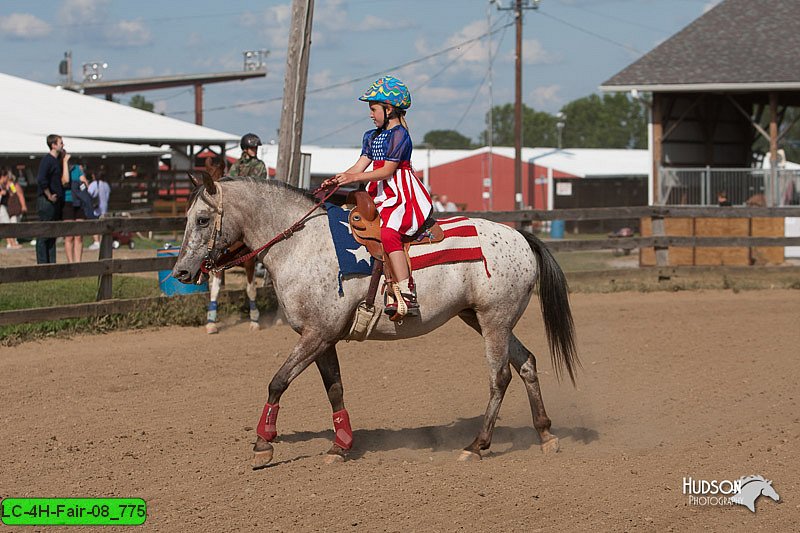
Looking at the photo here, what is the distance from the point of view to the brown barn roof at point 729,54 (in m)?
21.4

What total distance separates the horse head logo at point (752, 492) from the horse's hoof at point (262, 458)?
2678mm

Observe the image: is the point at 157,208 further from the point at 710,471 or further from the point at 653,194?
the point at 710,471

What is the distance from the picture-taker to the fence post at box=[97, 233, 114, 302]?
11.4 meters

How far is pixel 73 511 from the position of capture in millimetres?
5207

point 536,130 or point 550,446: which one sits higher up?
point 536,130

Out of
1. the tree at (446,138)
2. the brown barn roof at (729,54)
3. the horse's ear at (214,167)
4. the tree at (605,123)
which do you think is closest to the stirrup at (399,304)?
the horse's ear at (214,167)

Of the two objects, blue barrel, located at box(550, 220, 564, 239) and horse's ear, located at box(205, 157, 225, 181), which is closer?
horse's ear, located at box(205, 157, 225, 181)

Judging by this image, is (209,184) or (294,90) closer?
(209,184)

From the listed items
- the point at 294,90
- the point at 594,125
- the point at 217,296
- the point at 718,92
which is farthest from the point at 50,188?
the point at 594,125

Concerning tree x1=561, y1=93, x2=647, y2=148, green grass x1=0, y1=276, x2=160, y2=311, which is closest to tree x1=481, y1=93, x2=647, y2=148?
tree x1=561, y1=93, x2=647, y2=148

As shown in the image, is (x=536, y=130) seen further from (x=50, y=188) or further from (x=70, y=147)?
(x=50, y=188)

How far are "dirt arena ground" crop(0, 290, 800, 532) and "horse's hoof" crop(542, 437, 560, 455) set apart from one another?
89 millimetres

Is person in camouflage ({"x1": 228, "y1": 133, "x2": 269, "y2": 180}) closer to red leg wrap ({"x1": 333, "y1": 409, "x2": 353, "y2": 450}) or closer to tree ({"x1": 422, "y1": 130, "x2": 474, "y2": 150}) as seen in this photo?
red leg wrap ({"x1": 333, "y1": 409, "x2": 353, "y2": 450})

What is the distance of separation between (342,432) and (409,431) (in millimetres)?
938
